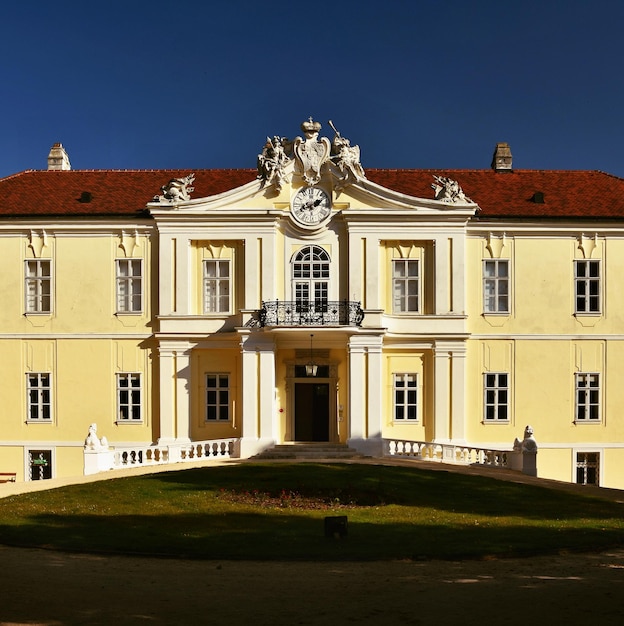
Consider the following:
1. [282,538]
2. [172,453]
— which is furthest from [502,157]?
[282,538]

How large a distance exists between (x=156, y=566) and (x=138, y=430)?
1657 centimetres

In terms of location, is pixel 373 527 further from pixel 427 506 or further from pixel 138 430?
pixel 138 430

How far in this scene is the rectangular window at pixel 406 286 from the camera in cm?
2872

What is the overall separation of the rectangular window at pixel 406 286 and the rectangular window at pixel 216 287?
5.73m

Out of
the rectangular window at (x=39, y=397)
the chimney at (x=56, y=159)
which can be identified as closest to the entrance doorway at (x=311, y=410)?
the rectangular window at (x=39, y=397)


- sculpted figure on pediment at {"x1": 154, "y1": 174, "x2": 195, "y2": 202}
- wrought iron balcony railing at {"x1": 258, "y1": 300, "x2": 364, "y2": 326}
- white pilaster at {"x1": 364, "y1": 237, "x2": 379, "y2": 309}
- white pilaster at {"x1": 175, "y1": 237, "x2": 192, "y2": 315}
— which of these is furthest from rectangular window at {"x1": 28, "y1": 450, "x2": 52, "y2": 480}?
white pilaster at {"x1": 364, "y1": 237, "x2": 379, "y2": 309}

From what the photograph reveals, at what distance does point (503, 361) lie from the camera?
2880cm

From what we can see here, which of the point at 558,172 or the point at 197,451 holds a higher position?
the point at 558,172

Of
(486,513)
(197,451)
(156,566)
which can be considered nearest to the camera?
(156,566)

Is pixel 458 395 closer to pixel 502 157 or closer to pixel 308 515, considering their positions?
pixel 502 157

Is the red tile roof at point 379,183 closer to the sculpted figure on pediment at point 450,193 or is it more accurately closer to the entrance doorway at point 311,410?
the sculpted figure on pediment at point 450,193

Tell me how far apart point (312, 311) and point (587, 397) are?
390 inches

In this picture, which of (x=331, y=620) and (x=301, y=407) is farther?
(x=301, y=407)

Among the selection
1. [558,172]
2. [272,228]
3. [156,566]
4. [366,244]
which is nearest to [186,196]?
[272,228]
